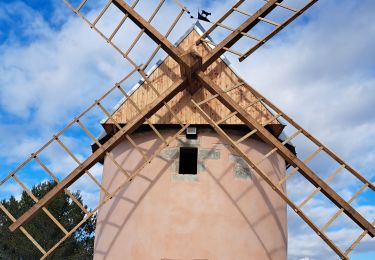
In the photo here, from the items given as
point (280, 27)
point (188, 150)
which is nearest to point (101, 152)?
Answer: point (188, 150)

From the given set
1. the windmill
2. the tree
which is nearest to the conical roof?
the windmill

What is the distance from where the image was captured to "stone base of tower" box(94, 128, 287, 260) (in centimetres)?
754

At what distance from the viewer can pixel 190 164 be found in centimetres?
1005

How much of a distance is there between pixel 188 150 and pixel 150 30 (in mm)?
2335

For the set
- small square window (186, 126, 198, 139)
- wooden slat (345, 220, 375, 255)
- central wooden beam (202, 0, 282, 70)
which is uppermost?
central wooden beam (202, 0, 282, 70)

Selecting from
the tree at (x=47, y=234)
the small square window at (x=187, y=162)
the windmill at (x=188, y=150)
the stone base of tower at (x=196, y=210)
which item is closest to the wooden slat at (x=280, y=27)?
the windmill at (x=188, y=150)

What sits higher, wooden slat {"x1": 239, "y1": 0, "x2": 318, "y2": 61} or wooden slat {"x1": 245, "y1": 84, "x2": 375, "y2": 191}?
wooden slat {"x1": 239, "y1": 0, "x2": 318, "y2": 61}

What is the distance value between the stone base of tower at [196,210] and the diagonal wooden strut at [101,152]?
0.56m

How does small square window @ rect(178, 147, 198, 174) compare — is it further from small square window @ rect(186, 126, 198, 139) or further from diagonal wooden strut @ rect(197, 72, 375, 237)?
diagonal wooden strut @ rect(197, 72, 375, 237)

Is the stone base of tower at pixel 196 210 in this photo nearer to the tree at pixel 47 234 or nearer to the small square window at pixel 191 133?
the small square window at pixel 191 133

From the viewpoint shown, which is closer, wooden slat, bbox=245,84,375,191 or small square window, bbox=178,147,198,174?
wooden slat, bbox=245,84,375,191

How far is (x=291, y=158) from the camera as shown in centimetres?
739

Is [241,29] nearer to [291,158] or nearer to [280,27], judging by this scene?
[280,27]

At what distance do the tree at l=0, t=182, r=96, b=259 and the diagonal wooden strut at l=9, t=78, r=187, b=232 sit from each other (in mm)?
13876
